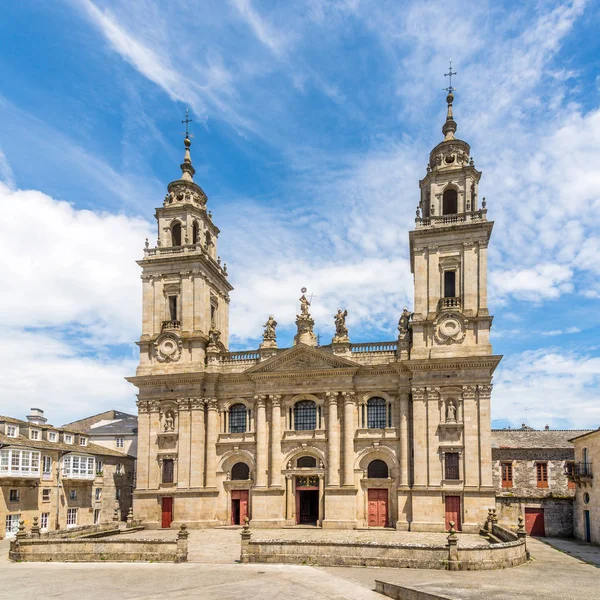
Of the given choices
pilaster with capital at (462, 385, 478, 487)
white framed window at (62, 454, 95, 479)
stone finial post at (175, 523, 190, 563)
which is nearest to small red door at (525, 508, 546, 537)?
Answer: pilaster with capital at (462, 385, 478, 487)

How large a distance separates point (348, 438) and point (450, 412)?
7.63 metres

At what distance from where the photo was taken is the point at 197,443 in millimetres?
46625

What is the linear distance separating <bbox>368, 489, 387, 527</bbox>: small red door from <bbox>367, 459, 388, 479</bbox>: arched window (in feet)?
3.44

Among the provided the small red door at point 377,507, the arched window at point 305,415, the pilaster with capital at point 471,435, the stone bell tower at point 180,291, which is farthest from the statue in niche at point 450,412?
the stone bell tower at point 180,291

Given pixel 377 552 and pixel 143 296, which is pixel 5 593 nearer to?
pixel 377 552

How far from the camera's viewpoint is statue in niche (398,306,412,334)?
45625 millimetres

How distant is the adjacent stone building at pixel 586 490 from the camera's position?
37.7 metres

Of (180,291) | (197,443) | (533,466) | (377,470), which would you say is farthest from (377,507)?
(180,291)

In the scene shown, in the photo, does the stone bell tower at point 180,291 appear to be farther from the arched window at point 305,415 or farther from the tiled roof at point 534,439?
the tiled roof at point 534,439

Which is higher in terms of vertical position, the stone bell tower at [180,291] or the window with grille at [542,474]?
the stone bell tower at [180,291]

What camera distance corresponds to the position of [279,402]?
4647 centimetres

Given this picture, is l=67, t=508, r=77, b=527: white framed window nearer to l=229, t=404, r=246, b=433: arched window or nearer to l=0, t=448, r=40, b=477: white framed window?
l=0, t=448, r=40, b=477: white framed window

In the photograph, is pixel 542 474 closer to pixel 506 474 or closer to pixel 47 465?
pixel 506 474

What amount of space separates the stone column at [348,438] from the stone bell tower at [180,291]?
11.5 m
